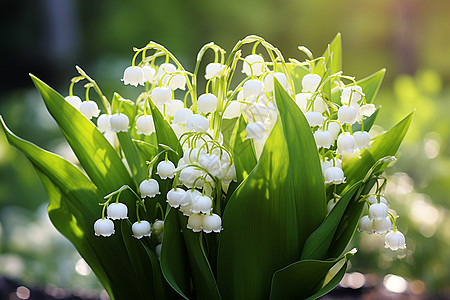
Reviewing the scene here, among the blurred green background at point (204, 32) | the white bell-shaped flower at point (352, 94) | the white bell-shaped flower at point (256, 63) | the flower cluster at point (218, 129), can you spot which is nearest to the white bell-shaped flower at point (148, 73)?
the flower cluster at point (218, 129)

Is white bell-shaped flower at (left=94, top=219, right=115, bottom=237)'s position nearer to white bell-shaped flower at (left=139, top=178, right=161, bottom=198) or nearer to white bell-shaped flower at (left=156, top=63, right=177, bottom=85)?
white bell-shaped flower at (left=139, top=178, right=161, bottom=198)

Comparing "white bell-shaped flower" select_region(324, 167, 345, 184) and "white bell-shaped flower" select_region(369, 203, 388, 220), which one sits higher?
"white bell-shaped flower" select_region(324, 167, 345, 184)

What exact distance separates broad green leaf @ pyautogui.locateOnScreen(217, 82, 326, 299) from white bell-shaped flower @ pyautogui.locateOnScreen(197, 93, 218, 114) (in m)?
0.06

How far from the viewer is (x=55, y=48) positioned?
5.96 meters

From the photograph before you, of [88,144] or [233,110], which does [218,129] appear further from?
[88,144]

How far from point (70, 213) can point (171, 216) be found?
138mm

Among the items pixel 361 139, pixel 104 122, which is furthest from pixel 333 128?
pixel 104 122

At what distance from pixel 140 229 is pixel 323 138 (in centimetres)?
20

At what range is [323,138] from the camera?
525 mm

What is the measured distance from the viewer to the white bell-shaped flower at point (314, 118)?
0.53 metres

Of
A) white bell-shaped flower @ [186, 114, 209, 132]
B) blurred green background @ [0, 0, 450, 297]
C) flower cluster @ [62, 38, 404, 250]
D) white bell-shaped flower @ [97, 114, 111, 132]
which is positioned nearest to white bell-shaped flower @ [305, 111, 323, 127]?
flower cluster @ [62, 38, 404, 250]

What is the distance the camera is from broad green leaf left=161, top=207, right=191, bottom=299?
0.53 metres

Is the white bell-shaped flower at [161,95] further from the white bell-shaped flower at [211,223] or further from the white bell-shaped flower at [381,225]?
the white bell-shaped flower at [381,225]

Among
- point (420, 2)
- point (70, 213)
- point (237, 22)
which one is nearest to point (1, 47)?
point (237, 22)
